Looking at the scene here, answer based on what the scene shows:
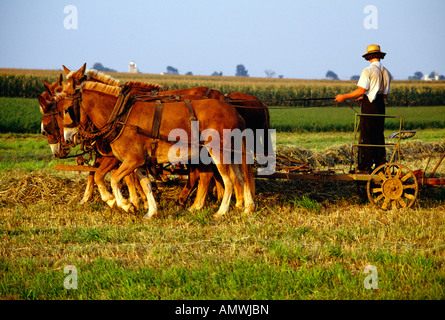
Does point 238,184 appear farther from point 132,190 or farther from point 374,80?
point 374,80

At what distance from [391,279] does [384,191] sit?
3.05 metres

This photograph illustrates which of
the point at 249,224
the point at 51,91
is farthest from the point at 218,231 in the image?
the point at 51,91

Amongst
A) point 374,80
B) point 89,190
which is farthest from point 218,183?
point 374,80

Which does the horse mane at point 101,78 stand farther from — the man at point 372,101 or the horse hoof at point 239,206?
the man at point 372,101

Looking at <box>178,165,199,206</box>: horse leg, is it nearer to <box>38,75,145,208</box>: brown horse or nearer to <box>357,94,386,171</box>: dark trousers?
<box>38,75,145,208</box>: brown horse

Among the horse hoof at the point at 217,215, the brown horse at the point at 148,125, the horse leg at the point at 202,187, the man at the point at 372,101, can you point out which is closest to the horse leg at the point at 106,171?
the brown horse at the point at 148,125

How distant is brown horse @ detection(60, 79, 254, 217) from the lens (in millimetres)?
7258

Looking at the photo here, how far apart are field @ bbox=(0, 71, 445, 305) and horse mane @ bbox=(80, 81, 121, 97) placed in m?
1.99

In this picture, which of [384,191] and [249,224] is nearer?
[249,224]

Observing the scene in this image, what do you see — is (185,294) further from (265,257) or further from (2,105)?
(2,105)

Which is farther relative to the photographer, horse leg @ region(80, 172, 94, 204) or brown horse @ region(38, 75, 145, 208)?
horse leg @ region(80, 172, 94, 204)

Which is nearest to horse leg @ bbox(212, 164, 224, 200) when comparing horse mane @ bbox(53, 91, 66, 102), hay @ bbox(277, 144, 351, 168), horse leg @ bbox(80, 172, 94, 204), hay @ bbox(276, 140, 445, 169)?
hay @ bbox(276, 140, 445, 169)

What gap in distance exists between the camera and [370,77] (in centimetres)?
773

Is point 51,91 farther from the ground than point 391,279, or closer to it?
farther from the ground
